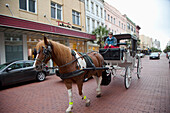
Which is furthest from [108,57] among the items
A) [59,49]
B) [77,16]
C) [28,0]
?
[77,16]

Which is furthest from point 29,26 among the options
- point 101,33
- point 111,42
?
point 101,33

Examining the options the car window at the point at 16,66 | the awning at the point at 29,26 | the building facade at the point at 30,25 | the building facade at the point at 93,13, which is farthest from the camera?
the building facade at the point at 93,13

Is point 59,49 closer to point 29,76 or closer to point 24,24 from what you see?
point 29,76

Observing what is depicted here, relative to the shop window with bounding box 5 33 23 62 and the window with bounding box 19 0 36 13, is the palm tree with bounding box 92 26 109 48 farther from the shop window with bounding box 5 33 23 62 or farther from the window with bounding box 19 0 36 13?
the shop window with bounding box 5 33 23 62

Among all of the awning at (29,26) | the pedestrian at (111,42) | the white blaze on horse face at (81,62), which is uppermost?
the awning at (29,26)

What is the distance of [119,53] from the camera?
206 inches

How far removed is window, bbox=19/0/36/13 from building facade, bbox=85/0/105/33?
9.65 meters

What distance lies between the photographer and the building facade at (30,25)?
9.03 meters

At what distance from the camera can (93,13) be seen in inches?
857

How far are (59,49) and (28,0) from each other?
11.3m

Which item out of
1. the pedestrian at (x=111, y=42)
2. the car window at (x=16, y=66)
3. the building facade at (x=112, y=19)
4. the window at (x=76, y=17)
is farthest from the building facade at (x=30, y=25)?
the building facade at (x=112, y=19)

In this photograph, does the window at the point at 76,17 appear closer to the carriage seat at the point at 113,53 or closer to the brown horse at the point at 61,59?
the carriage seat at the point at 113,53

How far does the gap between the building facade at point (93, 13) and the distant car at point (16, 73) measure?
44.8 feet

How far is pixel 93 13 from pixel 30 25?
1497 centimetres
